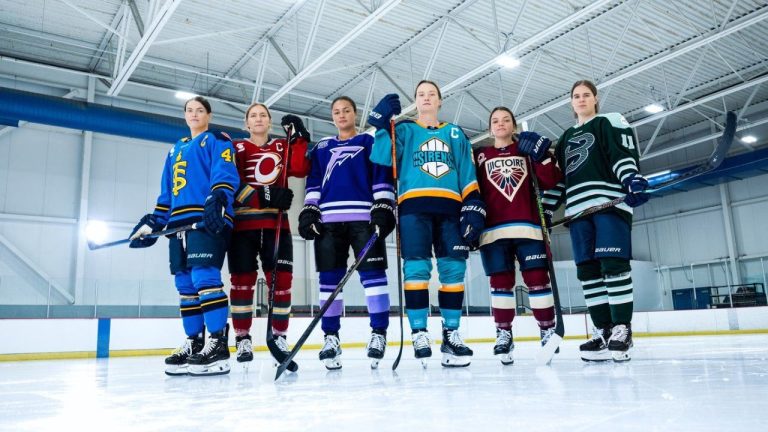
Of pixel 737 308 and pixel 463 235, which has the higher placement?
pixel 463 235

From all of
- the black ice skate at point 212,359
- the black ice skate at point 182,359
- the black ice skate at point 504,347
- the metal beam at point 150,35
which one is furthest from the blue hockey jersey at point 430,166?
the metal beam at point 150,35

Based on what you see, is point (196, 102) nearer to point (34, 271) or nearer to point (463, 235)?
point (463, 235)

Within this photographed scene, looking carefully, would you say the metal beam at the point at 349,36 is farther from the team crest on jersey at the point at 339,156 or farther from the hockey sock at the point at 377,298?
the hockey sock at the point at 377,298

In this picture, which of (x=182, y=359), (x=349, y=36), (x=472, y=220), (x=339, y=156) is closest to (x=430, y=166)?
(x=472, y=220)

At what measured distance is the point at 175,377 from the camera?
2.51 metres

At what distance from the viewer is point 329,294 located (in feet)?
8.68

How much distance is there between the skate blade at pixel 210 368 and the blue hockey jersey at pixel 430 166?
1.01 m

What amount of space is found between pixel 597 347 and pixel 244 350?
63.6 inches

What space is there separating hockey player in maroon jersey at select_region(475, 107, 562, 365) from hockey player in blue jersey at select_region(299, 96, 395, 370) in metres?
0.53

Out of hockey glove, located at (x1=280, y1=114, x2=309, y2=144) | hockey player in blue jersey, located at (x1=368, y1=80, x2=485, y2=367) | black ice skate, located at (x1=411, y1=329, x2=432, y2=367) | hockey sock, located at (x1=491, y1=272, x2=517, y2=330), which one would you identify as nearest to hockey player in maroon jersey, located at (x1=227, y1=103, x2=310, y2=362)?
hockey glove, located at (x1=280, y1=114, x2=309, y2=144)

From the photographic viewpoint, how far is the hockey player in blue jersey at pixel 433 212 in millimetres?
2479

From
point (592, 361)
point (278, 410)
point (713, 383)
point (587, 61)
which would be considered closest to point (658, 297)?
point (587, 61)

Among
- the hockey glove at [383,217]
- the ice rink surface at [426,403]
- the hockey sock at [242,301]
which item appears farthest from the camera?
the hockey sock at [242,301]

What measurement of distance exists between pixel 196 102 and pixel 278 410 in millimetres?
2011
